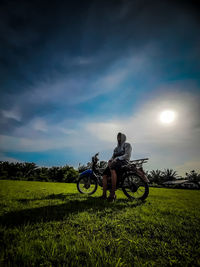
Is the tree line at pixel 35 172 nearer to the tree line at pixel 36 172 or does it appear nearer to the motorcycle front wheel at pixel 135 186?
the tree line at pixel 36 172

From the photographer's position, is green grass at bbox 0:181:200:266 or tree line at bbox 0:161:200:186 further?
tree line at bbox 0:161:200:186

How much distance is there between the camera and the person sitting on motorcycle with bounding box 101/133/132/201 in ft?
13.9

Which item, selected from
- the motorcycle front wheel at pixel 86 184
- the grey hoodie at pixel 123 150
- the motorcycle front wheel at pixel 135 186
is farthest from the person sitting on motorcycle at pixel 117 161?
the motorcycle front wheel at pixel 86 184

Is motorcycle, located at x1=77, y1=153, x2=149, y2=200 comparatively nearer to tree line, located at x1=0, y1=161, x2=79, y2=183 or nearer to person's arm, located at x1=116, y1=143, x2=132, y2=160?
person's arm, located at x1=116, y1=143, x2=132, y2=160

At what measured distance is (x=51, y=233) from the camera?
66.4 inches

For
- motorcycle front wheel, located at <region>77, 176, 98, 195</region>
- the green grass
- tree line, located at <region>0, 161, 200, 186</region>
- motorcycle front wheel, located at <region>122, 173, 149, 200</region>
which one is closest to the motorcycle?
motorcycle front wheel, located at <region>122, 173, 149, 200</region>

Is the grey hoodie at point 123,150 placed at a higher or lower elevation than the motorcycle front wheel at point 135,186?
higher

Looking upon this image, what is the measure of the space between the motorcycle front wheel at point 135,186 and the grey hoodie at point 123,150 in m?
0.66

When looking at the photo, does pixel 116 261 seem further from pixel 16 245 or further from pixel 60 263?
pixel 16 245

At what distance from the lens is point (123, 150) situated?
4.64 m

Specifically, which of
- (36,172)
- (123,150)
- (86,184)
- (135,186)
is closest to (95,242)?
(135,186)

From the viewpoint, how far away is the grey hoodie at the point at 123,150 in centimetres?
433

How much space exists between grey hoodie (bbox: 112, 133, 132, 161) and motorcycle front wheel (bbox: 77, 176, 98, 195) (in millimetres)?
1813

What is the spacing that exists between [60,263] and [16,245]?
0.58m
